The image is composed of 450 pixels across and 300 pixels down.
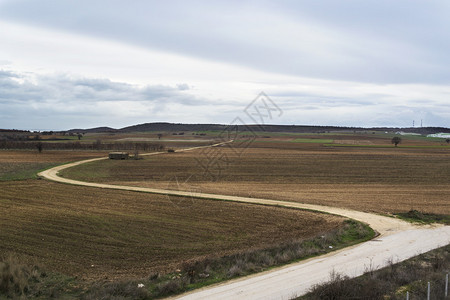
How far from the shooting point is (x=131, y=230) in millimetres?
23375

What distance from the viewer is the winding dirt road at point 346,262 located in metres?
14.1

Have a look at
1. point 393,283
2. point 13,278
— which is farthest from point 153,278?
point 393,283

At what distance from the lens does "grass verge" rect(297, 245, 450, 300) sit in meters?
13.2

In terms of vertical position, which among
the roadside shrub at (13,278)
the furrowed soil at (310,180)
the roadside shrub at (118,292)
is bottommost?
the furrowed soil at (310,180)

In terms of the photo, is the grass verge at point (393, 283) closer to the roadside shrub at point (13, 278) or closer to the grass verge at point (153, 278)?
the grass verge at point (153, 278)

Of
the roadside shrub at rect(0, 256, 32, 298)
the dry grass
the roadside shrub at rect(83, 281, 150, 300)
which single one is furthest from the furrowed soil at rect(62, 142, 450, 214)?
the roadside shrub at rect(0, 256, 32, 298)

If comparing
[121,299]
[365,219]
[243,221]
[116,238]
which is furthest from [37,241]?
[365,219]

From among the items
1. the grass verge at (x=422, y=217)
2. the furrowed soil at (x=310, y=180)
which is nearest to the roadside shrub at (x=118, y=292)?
the grass verge at (x=422, y=217)

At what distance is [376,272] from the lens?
15680 millimetres

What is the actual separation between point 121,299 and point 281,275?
6.09 metres

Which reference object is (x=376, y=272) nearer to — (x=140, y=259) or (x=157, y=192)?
(x=140, y=259)

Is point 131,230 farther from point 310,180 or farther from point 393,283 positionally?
point 310,180

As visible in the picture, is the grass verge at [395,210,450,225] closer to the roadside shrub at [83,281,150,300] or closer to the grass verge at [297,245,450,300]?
the grass verge at [297,245,450,300]

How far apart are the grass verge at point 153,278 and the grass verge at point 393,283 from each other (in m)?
3.34
